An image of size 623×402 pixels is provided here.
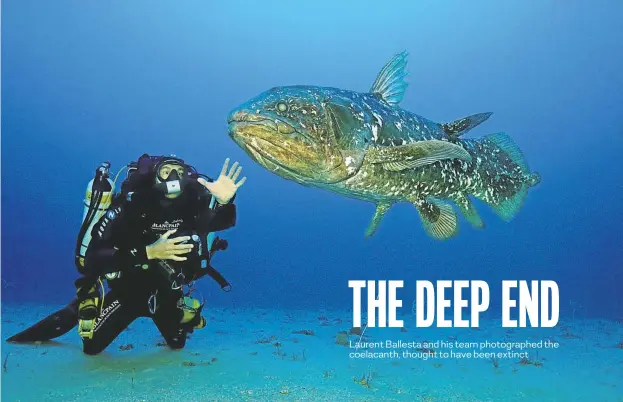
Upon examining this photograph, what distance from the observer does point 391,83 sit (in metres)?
5.55

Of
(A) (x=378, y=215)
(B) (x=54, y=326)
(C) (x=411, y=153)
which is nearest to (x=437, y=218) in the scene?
(A) (x=378, y=215)

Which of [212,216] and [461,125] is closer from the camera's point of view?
[212,216]

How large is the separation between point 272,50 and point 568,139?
36664 mm

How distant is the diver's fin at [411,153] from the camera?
4.34 m

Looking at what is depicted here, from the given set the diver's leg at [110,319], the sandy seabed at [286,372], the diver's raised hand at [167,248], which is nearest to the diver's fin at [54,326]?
the sandy seabed at [286,372]

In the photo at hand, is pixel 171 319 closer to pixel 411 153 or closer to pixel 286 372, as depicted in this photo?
pixel 286 372

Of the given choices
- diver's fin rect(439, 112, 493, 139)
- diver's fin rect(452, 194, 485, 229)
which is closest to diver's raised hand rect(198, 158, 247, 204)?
diver's fin rect(439, 112, 493, 139)

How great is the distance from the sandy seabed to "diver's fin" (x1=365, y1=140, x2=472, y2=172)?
2700 mm

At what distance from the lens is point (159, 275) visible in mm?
5730

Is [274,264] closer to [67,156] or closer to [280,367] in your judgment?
[67,156]

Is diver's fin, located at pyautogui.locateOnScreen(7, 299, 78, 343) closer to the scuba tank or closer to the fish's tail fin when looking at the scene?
the scuba tank

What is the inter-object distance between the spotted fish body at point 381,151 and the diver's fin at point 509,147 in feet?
0.05

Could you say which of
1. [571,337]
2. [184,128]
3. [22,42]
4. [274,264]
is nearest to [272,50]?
[184,128]

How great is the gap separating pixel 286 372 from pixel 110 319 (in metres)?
2.69
